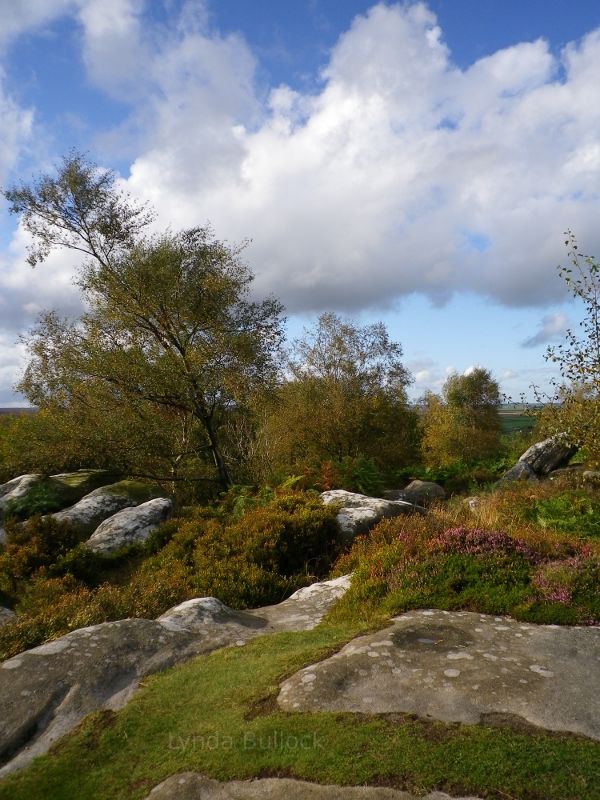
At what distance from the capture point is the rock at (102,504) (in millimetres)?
15852

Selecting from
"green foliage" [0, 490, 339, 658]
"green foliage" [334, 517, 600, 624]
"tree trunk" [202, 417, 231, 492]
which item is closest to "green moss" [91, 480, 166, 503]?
"green foliage" [0, 490, 339, 658]

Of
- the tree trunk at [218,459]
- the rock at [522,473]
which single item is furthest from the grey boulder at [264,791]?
the rock at [522,473]

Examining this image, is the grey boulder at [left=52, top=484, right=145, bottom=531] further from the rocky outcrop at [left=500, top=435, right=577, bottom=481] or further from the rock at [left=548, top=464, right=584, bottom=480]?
the rocky outcrop at [left=500, top=435, right=577, bottom=481]

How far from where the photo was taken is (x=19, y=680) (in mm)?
6328

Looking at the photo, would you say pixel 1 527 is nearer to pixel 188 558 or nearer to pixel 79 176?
pixel 188 558

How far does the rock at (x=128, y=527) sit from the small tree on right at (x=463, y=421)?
2740cm

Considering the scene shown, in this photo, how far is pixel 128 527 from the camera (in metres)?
14.5

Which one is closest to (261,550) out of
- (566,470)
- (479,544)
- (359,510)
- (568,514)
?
(359,510)

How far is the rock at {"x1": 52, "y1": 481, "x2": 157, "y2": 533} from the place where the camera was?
52.0 feet

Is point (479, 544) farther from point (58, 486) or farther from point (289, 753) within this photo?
point (58, 486)

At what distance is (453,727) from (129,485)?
14790 millimetres

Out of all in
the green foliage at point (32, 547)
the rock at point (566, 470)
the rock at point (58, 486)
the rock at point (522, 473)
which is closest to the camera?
the green foliage at point (32, 547)

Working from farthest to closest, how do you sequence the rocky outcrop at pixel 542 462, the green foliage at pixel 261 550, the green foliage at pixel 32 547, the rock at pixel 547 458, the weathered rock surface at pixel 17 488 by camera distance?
the rock at pixel 547 458 < the rocky outcrop at pixel 542 462 < the weathered rock surface at pixel 17 488 < the green foliage at pixel 32 547 < the green foliage at pixel 261 550

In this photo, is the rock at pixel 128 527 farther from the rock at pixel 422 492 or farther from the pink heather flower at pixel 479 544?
the rock at pixel 422 492
